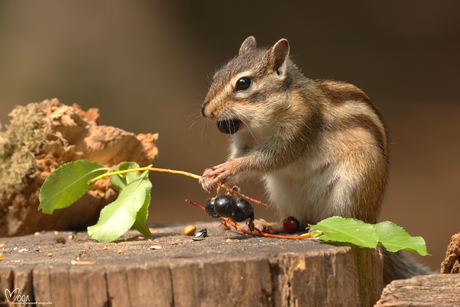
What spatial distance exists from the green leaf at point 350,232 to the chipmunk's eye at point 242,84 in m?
0.79

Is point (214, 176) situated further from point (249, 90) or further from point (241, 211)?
point (249, 90)

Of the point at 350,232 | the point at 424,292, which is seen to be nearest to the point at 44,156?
the point at 350,232

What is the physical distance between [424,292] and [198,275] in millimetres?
742

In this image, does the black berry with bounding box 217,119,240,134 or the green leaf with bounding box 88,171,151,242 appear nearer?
the green leaf with bounding box 88,171,151,242

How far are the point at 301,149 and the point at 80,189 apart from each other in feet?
3.56

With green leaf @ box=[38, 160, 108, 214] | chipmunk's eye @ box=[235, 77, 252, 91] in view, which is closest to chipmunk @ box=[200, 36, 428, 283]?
chipmunk's eye @ box=[235, 77, 252, 91]

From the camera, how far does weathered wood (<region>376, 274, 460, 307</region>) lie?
1405mm

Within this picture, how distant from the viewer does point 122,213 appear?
198 centimetres

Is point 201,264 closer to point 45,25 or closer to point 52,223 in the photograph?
point 52,223

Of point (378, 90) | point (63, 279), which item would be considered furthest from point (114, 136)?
point (378, 90)

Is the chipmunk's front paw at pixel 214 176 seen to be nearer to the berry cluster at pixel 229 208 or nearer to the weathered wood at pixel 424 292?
the berry cluster at pixel 229 208

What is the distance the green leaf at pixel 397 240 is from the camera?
1615mm

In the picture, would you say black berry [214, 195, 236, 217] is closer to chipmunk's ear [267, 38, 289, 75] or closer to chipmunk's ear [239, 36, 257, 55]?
chipmunk's ear [267, 38, 289, 75]

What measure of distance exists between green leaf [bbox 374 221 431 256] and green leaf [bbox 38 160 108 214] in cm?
131
